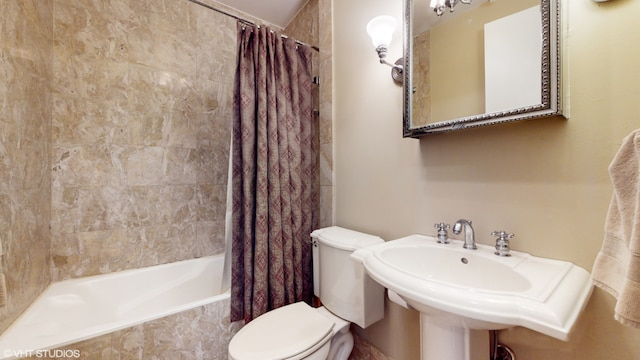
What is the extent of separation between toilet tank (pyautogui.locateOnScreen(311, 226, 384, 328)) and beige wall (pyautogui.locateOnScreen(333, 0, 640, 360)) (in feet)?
0.44

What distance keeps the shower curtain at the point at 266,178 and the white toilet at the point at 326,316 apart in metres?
0.19

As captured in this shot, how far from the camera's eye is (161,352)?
1.20 m

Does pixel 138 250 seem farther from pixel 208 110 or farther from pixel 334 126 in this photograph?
pixel 334 126

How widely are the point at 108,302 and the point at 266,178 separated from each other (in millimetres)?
1366

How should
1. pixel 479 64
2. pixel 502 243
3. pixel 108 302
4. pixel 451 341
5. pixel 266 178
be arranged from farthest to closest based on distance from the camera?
pixel 108 302
pixel 266 178
pixel 479 64
pixel 502 243
pixel 451 341

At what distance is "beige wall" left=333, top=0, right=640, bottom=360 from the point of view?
2.21 feet

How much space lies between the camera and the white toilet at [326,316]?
1000mm

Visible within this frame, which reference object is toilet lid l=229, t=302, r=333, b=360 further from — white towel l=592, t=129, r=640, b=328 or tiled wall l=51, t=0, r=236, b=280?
tiled wall l=51, t=0, r=236, b=280

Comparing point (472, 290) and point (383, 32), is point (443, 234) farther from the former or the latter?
point (383, 32)

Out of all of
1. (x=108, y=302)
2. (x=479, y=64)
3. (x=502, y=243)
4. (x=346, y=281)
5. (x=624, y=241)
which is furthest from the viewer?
(x=108, y=302)

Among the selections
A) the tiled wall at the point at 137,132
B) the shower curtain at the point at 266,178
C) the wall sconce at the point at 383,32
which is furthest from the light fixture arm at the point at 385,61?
the tiled wall at the point at 137,132

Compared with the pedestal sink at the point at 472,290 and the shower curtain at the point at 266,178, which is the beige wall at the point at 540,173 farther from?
the shower curtain at the point at 266,178

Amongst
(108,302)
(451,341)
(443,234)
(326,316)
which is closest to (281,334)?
(326,316)

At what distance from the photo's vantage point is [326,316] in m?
1.26
